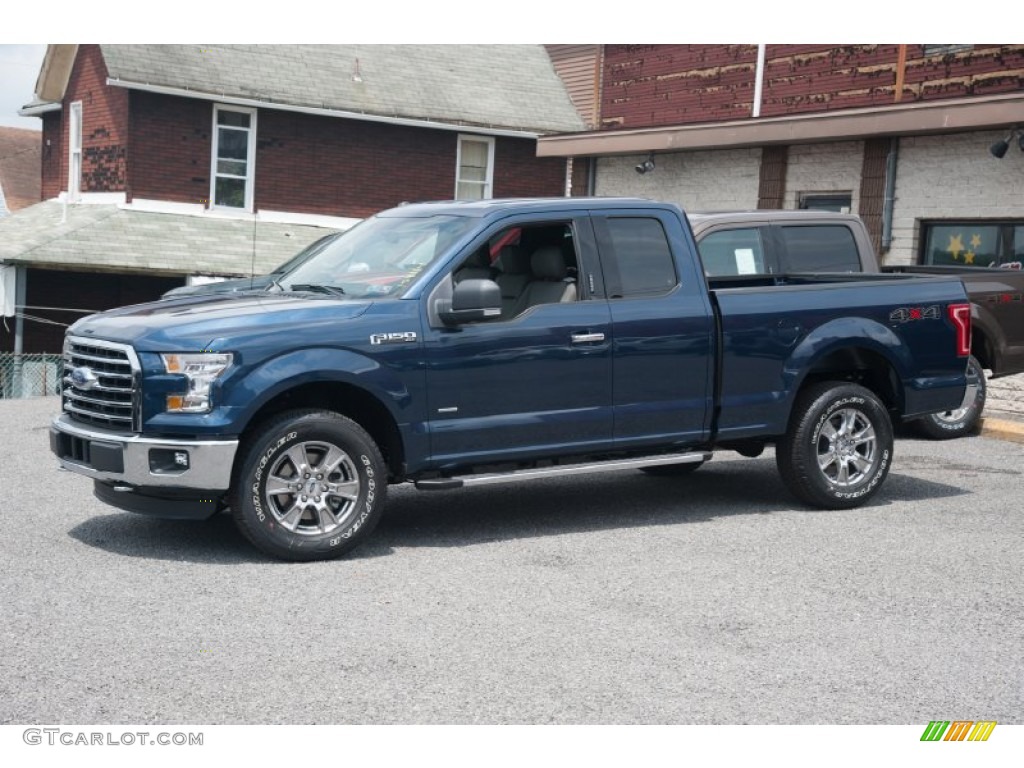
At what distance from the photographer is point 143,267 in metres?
23.7

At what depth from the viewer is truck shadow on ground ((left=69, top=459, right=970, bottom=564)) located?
7.86 m

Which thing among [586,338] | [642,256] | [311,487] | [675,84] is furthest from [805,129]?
[311,487]

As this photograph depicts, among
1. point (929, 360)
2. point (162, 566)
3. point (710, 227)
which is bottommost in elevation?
point (162, 566)

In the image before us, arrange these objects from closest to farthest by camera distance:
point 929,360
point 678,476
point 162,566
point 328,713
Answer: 1. point 328,713
2. point 162,566
3. point 929,360
4. point 678,476

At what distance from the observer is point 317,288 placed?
26.8 ft

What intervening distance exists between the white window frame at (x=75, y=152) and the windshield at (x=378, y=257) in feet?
65.3

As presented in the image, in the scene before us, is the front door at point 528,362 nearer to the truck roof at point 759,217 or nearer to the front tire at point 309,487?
the front tire at point 309,487

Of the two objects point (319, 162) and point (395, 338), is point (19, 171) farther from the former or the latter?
point (395, 338)

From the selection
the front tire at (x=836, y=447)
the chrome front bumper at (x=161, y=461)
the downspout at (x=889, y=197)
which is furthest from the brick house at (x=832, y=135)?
the chrome front bumper at (x=161, y=461)

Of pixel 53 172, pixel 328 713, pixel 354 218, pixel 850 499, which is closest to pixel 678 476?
pixel 850 499

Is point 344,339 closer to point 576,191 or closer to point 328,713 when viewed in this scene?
point 328,713

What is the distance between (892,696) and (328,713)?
2.24 metres

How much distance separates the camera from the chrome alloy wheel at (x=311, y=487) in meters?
7.33

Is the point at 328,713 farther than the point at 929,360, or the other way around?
the point at 929,360
